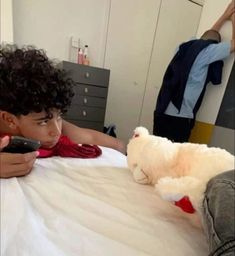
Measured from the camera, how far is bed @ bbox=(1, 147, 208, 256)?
0.34m

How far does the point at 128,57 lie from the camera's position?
2.13m

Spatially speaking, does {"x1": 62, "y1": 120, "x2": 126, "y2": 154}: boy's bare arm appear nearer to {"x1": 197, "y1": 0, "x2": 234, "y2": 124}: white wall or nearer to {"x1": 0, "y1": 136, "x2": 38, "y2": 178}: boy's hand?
{"x1": 0, "y1": 136, "x2": 38, "y2": 178}: boy's hand

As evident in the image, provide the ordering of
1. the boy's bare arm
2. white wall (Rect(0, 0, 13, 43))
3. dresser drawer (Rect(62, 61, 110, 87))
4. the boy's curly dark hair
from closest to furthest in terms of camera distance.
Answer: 1. the boy's curly dark hair
2. the boy's bare arm
3. white wall (Rect(0, 0, 13, 43))
4. dresser drawer (Rect(62, 61, 110, 87))

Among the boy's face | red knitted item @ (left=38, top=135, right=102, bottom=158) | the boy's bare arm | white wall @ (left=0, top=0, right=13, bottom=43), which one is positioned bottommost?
the boy's bare arm

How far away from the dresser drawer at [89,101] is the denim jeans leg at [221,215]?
1445 millimetres

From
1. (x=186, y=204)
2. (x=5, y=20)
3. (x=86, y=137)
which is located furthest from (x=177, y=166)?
(x=5, y=20)

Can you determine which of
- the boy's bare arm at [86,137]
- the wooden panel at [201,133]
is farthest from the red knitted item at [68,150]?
the wooden panel at [201,133]

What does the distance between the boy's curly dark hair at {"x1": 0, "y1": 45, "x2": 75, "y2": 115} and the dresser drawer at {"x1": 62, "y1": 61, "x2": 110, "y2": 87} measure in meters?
1.01

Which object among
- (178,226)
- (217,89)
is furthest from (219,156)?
(217,89)

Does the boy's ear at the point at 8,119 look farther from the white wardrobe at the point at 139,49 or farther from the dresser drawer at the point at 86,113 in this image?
the white wardrobe at the point at 139,49

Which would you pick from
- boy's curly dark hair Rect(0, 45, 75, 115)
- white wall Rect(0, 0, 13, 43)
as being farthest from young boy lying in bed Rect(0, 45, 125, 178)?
white wall Rect(0, 0, 13, 43)

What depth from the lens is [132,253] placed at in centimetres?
34

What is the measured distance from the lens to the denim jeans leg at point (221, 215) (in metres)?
0.29

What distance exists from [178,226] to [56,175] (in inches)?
11.3
